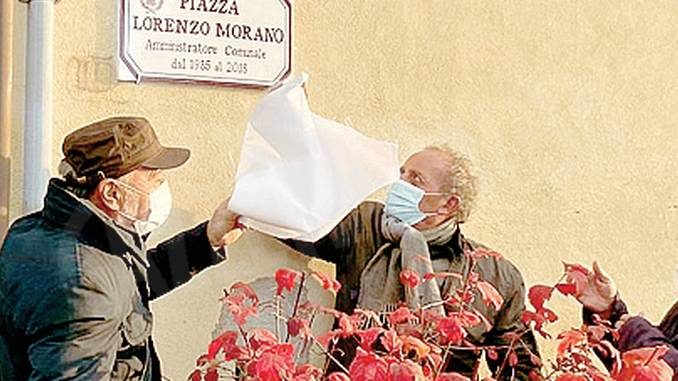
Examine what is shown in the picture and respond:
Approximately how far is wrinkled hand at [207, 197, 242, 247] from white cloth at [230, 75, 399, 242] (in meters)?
0.08

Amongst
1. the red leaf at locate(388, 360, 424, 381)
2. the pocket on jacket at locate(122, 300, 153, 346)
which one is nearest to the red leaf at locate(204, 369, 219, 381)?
the pocket on jacket at locate(122, 300, 153, 346)

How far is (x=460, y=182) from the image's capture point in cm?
438

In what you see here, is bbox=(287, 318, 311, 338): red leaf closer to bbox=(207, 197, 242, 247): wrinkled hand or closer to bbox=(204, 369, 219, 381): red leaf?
bbox=(204, 369, 219, 381): red leaf

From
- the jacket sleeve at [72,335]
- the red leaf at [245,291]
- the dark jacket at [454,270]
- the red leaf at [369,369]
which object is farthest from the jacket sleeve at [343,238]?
the red leaf at [369,369]

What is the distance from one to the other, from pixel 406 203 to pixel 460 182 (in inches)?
8.2

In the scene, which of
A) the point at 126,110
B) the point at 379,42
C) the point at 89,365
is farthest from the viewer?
the point at 379,42

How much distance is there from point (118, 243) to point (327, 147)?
2.69ft

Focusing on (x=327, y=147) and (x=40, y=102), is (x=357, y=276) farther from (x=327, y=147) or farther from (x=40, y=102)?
(x=40, y=102)

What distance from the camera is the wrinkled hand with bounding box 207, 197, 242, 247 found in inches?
160

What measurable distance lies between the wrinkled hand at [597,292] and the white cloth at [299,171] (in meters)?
0.72

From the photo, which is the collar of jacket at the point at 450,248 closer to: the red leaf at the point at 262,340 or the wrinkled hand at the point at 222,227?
the wrinkled hand at the point at 222,227

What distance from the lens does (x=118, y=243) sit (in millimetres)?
3396

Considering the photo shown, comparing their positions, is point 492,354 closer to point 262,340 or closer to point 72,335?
point 262,340

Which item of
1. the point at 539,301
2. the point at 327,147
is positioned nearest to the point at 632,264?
the point at 539,301
